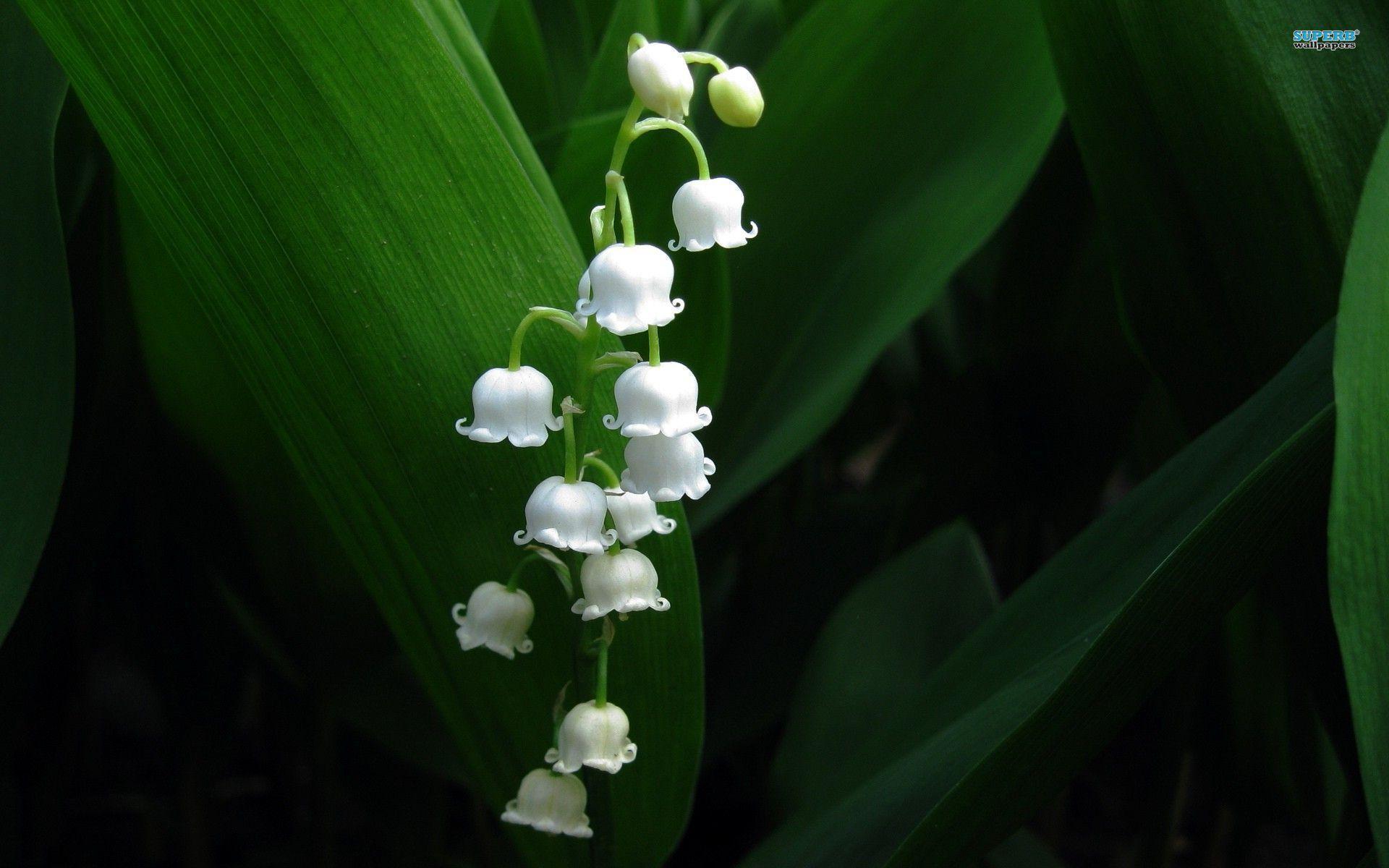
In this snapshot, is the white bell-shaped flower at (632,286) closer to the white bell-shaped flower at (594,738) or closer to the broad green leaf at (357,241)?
the broad green leaf at (357,241)

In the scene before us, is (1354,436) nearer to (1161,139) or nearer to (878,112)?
(1161,139)

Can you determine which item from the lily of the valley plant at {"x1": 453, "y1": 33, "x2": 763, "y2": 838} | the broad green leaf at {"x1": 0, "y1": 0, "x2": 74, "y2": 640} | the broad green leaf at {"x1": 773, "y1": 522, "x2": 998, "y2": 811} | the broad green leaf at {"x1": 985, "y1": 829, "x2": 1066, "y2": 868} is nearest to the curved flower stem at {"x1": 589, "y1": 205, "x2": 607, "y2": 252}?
the lily of the valley plant at {"x1": 453, "y1": 33, "x2": 763, "y2": 838}

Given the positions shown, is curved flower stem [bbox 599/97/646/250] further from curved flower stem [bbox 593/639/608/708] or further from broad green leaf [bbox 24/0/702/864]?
curved flower stem [bbox 593/639/608/708]

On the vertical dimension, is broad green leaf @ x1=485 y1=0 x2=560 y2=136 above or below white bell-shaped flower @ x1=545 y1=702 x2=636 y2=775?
above

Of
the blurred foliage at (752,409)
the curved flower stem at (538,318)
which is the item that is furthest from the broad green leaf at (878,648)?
the curved flower stem at (538,318)

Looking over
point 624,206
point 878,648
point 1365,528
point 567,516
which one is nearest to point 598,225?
point 624,206

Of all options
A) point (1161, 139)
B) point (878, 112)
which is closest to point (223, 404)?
point (878, 112)
